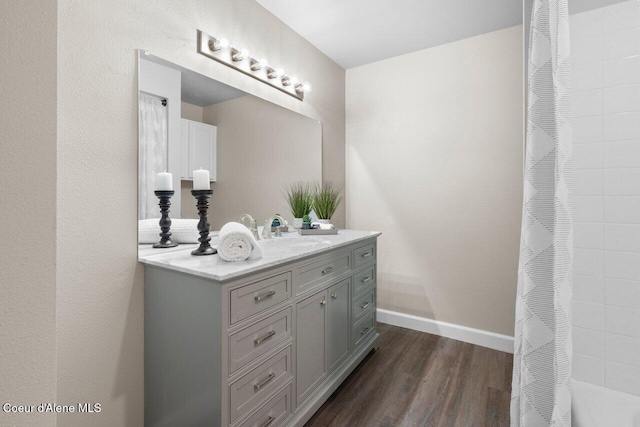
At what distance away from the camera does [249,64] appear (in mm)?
1953

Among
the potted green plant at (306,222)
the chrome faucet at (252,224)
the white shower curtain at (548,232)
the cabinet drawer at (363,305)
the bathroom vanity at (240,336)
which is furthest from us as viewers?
the potted green plant at (306,222)

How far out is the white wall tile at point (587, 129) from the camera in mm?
1593

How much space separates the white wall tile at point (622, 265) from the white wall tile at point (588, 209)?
0.63ft

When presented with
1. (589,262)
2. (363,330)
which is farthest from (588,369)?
(363,330)

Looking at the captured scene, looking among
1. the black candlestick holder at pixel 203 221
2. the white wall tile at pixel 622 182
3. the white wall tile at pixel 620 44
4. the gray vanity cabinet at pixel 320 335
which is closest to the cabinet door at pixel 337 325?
the gray vanity cabinet at pixel 320 335

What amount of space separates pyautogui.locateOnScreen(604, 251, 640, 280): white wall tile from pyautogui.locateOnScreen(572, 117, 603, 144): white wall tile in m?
0.61

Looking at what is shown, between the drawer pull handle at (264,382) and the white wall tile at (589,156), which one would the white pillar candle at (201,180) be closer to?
the drawer pull handle at (264,382)

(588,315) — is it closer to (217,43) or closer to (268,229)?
(268,229)

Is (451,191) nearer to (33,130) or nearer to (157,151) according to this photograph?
(157,151)

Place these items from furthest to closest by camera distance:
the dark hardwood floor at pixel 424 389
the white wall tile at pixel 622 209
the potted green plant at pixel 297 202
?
the potted green plant at pixel 297 202, the dark hardwood floor at pixel 424 389, the white wall tile at pixel 622 209

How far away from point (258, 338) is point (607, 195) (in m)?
1.90

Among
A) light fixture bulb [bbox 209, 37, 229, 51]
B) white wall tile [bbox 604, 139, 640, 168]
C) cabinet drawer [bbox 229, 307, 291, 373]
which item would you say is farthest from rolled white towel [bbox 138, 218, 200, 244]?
white wall tile [bbox 604, 139, 640, 168]

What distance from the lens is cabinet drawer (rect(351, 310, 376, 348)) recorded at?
206 cm

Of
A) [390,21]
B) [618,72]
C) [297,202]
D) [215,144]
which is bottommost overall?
[297,202]
